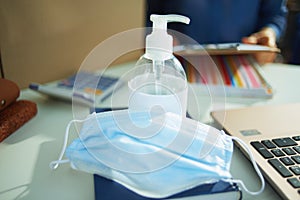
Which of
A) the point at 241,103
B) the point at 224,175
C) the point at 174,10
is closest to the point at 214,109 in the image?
the point at 241,103

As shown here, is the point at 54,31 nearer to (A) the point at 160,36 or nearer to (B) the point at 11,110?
(B) the point at 11,110

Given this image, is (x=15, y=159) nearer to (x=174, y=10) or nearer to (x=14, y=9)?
(x=14, y=9)

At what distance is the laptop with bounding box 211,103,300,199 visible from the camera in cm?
40

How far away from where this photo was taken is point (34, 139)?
0.53m

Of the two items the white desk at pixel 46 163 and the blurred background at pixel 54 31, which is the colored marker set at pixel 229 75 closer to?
the white desk at pixel 46 163

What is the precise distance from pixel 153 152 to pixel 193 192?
Answer: 62 millimetres

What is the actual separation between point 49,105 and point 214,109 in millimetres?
307

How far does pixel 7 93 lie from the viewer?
547mm

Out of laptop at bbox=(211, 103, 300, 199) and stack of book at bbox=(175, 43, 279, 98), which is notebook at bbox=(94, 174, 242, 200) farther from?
stack of book at bbox=(175, 43, 279, 98)

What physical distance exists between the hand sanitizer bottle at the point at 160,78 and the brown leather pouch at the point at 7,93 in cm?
21

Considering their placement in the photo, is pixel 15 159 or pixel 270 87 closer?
pixel 15 159

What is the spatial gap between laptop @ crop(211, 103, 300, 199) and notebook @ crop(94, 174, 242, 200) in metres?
0.06

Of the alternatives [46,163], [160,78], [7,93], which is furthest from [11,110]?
[160,78]

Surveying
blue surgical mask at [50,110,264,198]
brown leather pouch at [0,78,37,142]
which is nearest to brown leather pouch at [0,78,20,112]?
brown leather pouch at [0,78,37,142]
